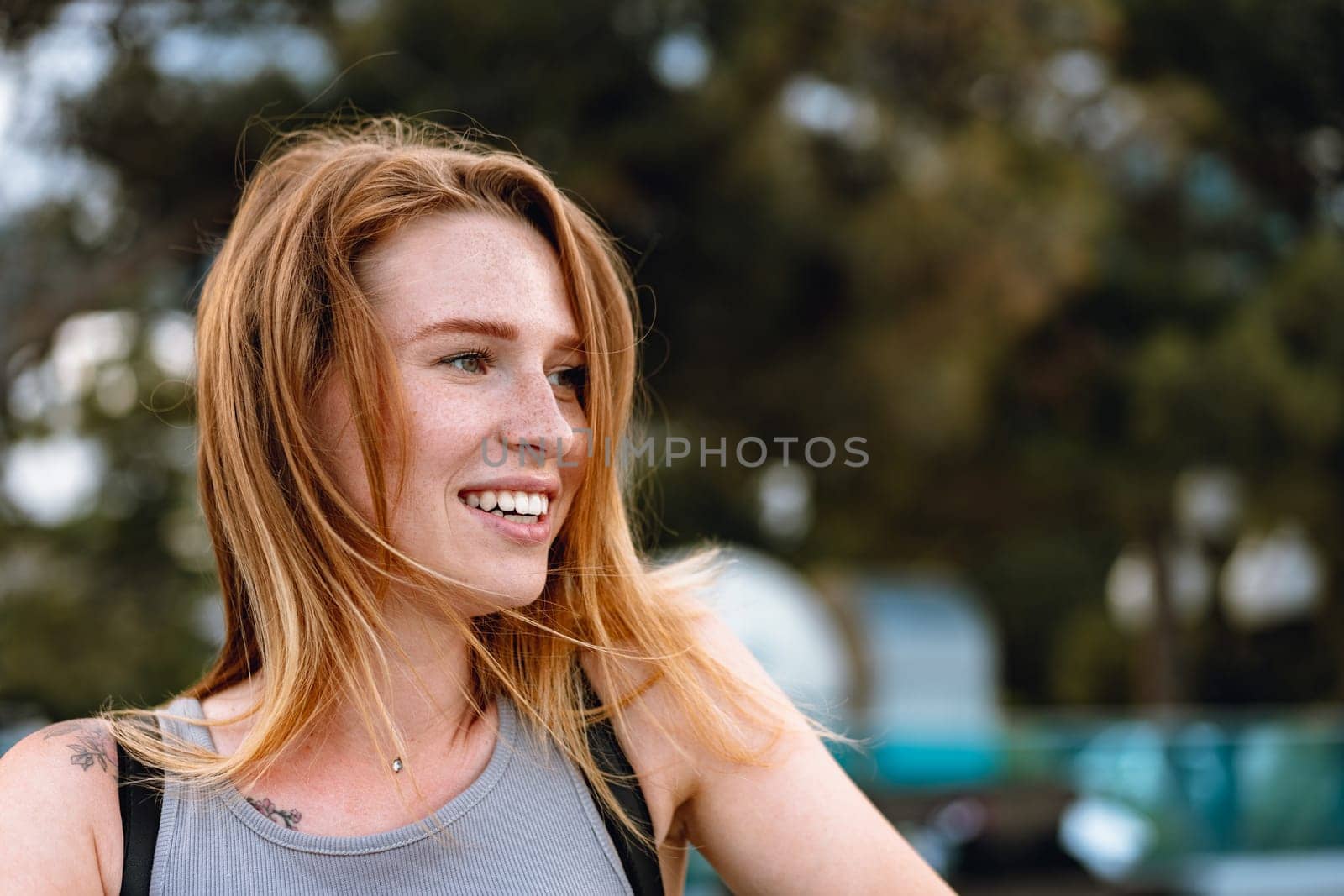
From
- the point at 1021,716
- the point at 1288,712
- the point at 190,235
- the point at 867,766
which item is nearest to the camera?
the point at 190,235

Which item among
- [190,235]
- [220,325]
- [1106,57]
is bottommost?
[220,325]

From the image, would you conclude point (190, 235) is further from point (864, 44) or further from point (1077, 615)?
point (1077, 615)

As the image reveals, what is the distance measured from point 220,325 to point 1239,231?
9926 millimetres

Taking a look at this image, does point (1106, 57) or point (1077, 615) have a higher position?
point (1106, 57)

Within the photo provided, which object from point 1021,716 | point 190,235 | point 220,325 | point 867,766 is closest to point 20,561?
point 190,235

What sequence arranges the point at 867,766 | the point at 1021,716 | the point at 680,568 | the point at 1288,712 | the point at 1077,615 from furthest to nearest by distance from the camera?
1. the point at 1077,615
2. the point at 1021,716
3. the point at 1288,712
4. the point at 867,766
5. the point at 680,568

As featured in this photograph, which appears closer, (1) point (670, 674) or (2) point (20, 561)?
(1) point (670, 674)

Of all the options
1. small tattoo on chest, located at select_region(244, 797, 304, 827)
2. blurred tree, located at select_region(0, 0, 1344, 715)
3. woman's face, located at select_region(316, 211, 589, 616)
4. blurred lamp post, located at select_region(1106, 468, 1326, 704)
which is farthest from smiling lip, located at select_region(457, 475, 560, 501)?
blurred lamp post, located at select_region(1106, 468, 1326, 704)

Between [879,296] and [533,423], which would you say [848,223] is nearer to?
[879,296]

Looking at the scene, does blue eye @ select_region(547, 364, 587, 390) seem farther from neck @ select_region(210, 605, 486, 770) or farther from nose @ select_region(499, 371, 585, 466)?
neck @ select_region(210, 605, 486, 770)

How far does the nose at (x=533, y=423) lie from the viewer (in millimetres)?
1343

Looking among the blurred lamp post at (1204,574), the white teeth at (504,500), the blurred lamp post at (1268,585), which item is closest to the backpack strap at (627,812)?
the white teeth at (504,500)

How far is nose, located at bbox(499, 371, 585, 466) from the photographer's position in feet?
4.41

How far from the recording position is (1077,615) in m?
20.9
